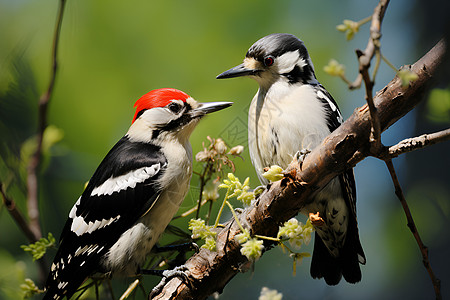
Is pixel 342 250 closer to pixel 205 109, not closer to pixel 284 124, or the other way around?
pixel 284 124

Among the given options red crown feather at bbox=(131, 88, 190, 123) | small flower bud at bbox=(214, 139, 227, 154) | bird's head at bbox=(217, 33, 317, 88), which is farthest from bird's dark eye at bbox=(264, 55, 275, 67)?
small flower bud at bbox=(214, 139, 227, 154)

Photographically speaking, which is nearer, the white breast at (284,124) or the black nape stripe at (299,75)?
the white breast at (284,124)

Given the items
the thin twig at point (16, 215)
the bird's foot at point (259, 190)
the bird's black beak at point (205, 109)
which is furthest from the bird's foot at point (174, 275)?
the bird's black beak at point (205, 109)

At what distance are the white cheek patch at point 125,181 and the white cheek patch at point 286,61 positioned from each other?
2.13 feet

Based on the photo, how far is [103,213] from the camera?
66.4 inches

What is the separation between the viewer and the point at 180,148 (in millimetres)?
1794

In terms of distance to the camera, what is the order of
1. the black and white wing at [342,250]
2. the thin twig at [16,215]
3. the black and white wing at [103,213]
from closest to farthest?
the thin twig at [16,215] < the black and white wing at [103,213] < the black and white wing at [342,250]

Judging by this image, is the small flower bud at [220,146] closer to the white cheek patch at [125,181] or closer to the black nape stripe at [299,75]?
the white cheek patch at [125,181]

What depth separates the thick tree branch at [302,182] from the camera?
1058 millimetres

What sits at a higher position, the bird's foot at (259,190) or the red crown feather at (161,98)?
the red crown feather at (161,98)

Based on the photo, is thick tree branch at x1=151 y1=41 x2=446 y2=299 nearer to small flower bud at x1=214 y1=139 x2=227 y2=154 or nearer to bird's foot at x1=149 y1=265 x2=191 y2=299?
bird's foot at x1=149 y1=265 x2=191 y2=299

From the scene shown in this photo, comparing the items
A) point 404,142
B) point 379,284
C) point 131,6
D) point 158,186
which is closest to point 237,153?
point 158,186

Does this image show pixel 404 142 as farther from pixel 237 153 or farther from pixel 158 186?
pixel 158 186

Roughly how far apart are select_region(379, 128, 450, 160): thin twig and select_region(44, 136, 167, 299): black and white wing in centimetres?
91
